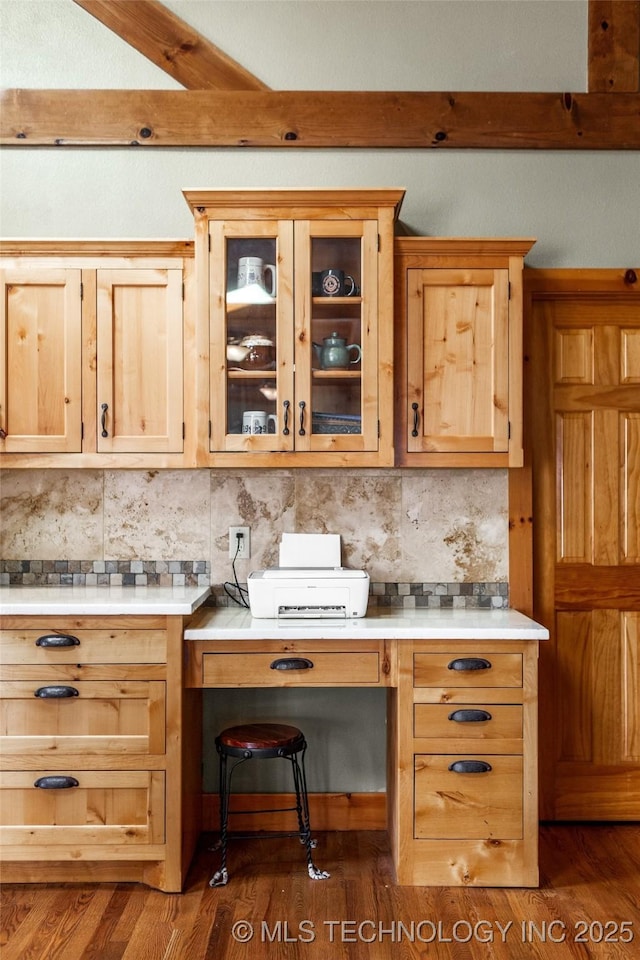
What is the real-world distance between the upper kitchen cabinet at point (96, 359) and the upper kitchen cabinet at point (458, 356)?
2.54 ft

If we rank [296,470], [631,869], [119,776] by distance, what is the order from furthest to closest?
[296,470]
[631,869]
[119,776]

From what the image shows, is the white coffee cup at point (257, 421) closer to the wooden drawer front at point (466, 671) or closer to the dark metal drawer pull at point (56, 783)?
the wooden drawer front at point (466, 671)

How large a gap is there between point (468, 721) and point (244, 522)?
44.6 inches

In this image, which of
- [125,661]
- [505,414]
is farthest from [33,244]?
[505,414]

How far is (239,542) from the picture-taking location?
9.66ft

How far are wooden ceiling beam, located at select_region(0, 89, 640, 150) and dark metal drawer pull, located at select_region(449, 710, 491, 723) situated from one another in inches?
84.3

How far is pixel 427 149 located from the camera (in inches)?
117

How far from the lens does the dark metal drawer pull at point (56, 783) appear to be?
2.37 metres

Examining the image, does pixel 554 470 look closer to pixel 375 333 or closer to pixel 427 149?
pixel 375 333

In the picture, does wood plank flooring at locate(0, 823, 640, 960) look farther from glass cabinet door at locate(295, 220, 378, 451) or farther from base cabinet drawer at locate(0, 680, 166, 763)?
glass cabinet door at locate(295, 220, 378, 451)

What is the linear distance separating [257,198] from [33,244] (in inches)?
32.6

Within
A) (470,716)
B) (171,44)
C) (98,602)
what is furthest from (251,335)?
(470,716)

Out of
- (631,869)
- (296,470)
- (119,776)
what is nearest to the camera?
(119,776)

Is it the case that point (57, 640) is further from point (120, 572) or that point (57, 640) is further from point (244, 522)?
point (244, 522)
